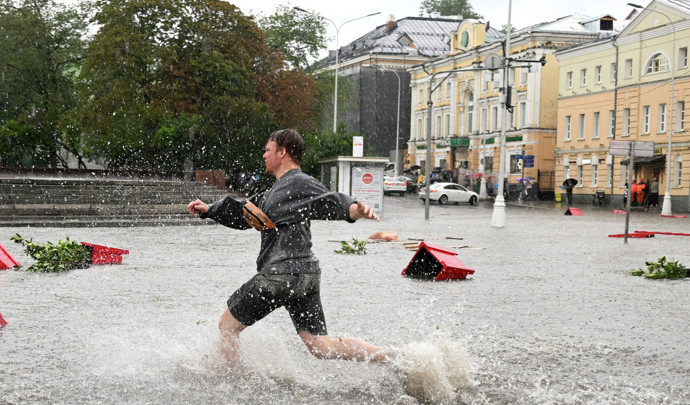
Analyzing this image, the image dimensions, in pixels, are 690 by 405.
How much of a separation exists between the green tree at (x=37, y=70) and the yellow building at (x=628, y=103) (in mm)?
31793

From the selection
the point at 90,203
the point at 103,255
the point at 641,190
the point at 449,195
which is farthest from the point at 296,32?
the point at 103,255

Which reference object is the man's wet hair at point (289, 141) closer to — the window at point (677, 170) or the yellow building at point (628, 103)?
the yellow building at point (628, 103)

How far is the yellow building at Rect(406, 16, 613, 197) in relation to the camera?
6838 cm

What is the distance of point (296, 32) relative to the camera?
73625mm

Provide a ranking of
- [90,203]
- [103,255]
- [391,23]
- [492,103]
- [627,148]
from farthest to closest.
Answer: [391,23] < [492,103] < [90,203] < [627,148] < [103,255]

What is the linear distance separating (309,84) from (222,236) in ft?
119

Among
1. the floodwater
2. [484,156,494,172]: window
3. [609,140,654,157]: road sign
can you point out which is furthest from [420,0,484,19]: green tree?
the floodwater

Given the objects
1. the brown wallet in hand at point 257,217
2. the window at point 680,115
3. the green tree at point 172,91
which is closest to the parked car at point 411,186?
the green tree at point 172,91

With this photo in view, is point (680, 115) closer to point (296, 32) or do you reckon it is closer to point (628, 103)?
point (628, 103)

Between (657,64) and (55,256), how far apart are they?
47.8m

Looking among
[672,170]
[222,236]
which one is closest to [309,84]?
[672,170]

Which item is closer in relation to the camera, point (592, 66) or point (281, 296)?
point (281, 296)

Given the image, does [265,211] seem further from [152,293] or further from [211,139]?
[211,139]

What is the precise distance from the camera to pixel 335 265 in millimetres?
14906
